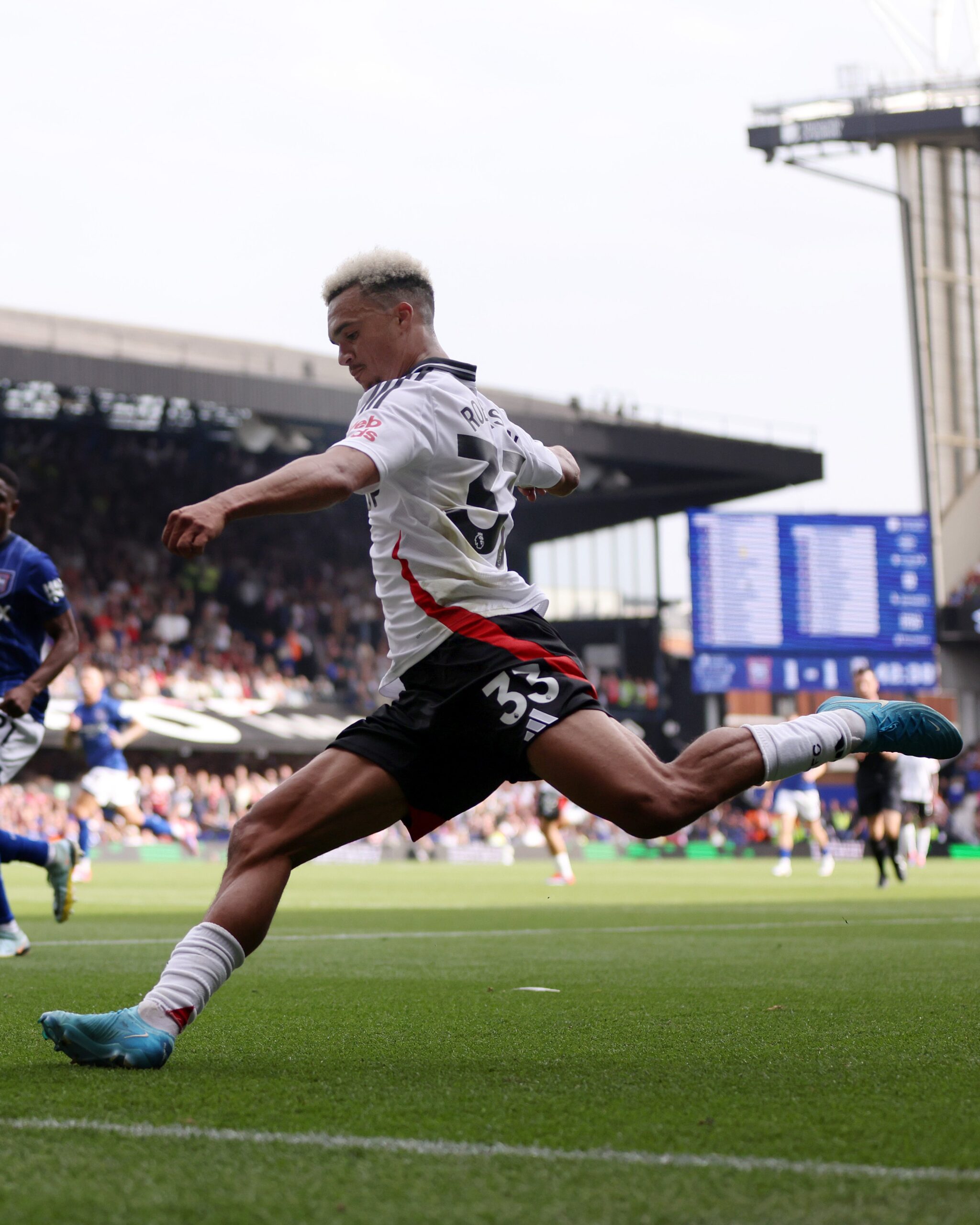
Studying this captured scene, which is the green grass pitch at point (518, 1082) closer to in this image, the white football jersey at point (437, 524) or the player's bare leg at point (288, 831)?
the player's bare leg at point (288, 831)

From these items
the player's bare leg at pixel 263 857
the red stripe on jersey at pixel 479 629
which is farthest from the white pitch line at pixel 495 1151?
the red stripe on jersey at pixel 479 629

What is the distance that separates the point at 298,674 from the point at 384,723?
34287 millimetres

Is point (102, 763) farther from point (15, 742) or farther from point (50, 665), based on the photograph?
point (50, 665)

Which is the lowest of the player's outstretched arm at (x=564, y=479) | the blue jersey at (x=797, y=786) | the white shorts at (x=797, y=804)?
the white shorts at (x=797, y=804)

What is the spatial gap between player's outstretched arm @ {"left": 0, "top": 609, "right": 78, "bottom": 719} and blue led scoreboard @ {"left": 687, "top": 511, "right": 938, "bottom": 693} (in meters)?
27.4

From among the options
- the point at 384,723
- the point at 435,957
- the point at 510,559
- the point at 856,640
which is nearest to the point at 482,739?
the point at 384,723

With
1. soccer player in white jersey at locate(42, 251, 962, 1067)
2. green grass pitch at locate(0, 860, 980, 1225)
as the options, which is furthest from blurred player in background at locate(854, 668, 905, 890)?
soccer player in white jersey at locate(42, 251, 962, 1067)

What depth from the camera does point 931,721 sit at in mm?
4402

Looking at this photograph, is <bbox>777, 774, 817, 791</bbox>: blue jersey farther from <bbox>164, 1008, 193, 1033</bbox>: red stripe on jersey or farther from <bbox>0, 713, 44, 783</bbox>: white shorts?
<bbox>164, 1008, 193, 1033</bbox>: red stripe on jersey

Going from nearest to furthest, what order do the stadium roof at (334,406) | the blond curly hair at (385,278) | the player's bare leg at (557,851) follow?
the blond curly hair at (385,278) → the player's bare leg at (557,851) → the stadium roof at (334,406)

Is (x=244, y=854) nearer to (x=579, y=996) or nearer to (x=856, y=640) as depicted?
(x=579, y=996)

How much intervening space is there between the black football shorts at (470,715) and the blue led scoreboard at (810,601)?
30226mm

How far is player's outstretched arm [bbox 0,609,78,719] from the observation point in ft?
22.7

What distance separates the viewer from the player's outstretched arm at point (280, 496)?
11.0 feet
